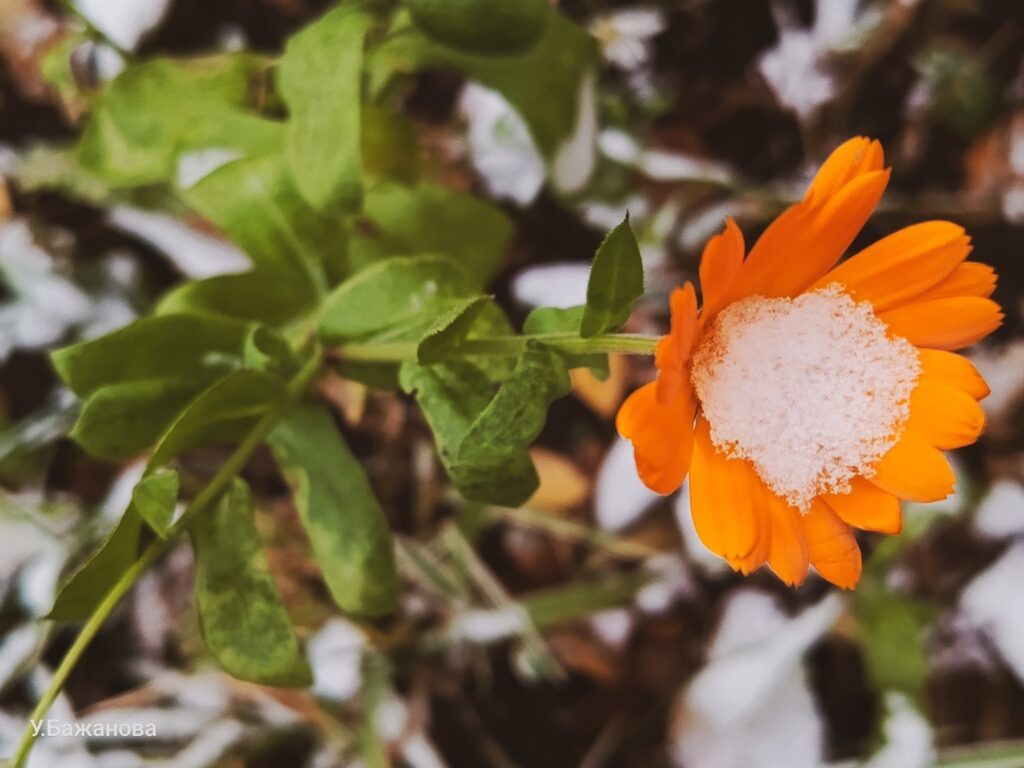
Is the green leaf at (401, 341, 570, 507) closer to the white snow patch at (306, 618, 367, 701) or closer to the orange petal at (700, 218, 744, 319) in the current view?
the orange petal at (700, 218, 744, 319)

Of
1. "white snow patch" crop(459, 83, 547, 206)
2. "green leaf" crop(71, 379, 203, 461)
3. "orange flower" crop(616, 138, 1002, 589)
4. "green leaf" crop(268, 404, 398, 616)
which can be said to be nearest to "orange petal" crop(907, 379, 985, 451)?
"orange flower" crop(616, 138, 1002, 589)

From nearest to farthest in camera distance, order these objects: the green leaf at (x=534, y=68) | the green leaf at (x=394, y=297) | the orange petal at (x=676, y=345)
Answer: the orange petal at (x=676, y=345), the green leaf at (x=394, y=297), the green leaf at (x=534, y=68)

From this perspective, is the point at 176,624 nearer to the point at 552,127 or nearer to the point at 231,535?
the point at 231,535

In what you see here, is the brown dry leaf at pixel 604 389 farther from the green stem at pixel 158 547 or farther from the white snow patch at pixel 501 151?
the green stem at pixel 158 547

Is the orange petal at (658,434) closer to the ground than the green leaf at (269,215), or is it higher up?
higher up

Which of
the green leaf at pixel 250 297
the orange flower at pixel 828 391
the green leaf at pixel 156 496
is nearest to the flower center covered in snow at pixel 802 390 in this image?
the orange flower at pixel 828 391

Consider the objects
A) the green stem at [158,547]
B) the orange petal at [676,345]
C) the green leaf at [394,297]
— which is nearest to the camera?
the orange petal at [676,345]

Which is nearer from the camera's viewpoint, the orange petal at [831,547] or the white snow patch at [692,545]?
the orange petal at [831,547]

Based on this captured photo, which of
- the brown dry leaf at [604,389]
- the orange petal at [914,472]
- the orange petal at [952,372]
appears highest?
the orange petal at [952,372]
